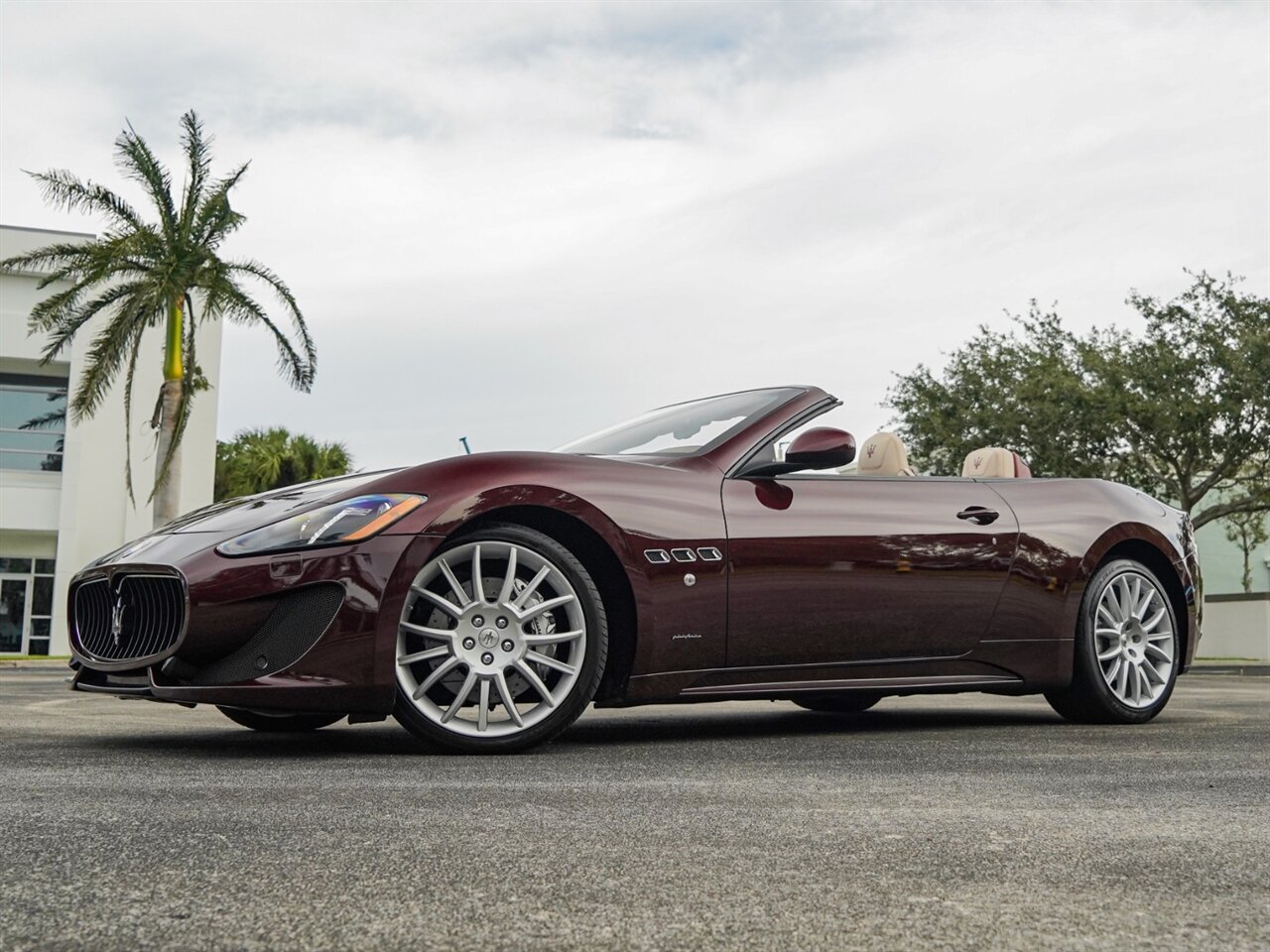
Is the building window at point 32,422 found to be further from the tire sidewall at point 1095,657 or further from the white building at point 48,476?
the tire sidewall at point 1095,657

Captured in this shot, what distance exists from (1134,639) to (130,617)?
412 cm

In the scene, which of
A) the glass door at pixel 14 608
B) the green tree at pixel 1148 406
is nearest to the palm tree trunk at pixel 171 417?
the glass door at pixel 14 608

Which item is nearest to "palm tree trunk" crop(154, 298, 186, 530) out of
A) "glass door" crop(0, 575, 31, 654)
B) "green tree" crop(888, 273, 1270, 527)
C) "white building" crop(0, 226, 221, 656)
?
"white building" crop(0, 226, 221, 656)

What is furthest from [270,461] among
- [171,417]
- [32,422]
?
[171,417]

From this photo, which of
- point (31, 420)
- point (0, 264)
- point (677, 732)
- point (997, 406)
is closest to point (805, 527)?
point (677, 732)

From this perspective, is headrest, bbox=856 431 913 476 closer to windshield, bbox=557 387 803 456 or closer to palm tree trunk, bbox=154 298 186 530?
windshield, bbox=557 387 803 456

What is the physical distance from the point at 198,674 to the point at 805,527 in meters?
2.13

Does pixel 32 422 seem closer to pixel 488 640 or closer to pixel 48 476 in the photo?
pixel 48 476

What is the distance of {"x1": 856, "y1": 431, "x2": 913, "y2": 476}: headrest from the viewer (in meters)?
5.93

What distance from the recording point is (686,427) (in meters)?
5.48

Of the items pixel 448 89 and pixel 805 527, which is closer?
pixel 805 527

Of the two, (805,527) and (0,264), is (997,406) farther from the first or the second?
(805,527)

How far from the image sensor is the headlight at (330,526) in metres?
4.26

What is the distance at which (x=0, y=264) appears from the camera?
2367cm
